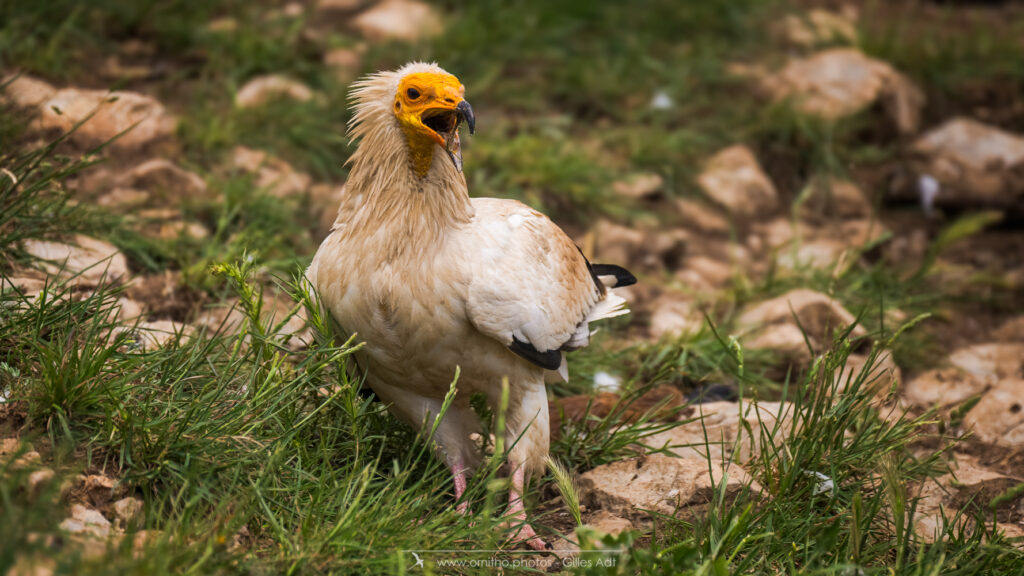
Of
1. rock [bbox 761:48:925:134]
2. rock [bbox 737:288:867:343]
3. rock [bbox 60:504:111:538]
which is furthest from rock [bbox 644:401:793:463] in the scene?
rock [bbox 761:48:925:134]

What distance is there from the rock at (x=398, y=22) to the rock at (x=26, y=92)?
2702mm

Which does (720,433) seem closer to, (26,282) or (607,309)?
(607,309)

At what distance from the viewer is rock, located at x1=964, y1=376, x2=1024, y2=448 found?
14.8 ft

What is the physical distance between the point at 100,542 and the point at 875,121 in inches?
272

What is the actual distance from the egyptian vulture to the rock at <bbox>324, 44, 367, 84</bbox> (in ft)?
11.4

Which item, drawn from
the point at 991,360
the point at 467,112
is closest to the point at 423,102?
the point at 467,112

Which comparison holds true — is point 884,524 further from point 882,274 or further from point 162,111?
point 162,111

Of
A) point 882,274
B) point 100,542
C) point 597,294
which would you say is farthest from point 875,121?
point 100,542

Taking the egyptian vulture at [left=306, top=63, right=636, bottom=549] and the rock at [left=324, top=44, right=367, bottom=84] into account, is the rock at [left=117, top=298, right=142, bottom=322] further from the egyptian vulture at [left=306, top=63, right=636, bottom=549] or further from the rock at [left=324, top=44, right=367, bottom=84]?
the rock at [left=324, top=44, right=367, bottom=84]

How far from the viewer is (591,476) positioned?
386cm

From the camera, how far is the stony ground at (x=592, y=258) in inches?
118

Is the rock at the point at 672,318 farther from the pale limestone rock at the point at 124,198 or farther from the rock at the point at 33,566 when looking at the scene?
the rock at the point at 33,566

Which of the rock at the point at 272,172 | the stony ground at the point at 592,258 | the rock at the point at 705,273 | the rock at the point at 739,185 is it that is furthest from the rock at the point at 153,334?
the rock at the point at 739,185

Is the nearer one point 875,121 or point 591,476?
point 591,476
